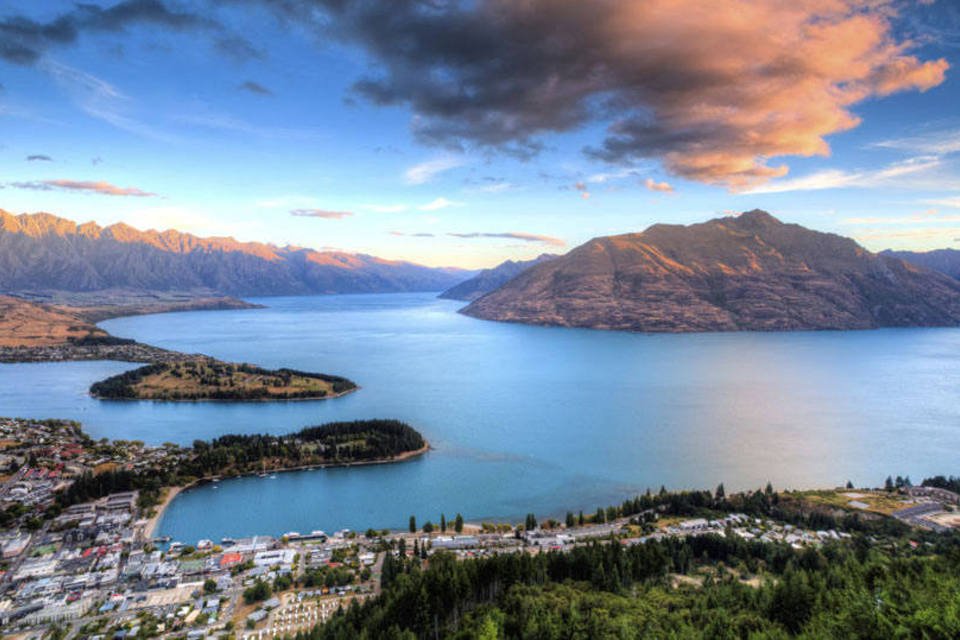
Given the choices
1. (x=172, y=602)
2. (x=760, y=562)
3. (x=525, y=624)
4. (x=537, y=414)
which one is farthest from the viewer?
(x=537, y=414)

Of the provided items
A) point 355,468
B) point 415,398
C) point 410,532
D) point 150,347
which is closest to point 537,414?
point 415,398

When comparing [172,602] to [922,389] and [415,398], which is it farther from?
[922,389]

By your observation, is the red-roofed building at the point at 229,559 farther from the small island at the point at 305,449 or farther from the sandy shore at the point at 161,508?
the small island at the point at 305,449

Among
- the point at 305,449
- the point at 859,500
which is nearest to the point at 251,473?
the point at 305,449

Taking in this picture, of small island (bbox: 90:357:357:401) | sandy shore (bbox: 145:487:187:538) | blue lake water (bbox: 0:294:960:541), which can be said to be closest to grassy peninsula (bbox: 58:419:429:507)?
sandy shore (bbox: 145:487:187:538)

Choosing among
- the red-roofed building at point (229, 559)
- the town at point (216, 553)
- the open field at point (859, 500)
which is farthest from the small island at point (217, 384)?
the open field at point (859, 500)

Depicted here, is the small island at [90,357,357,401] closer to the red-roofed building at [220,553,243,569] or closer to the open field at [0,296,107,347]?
the red-roofed building at [220,553,243,569]
